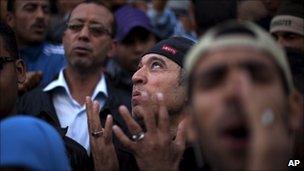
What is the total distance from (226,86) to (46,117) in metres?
3.05

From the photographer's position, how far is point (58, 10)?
7.69m

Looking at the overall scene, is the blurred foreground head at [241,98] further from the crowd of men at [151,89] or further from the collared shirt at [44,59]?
the collared shirt at [44,59]

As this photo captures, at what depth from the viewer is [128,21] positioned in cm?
671

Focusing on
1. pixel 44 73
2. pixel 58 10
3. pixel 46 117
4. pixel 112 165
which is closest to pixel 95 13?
pixel 44 73

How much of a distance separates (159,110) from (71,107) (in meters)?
2.23

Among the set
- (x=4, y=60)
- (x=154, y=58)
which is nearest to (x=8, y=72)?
(x=4, y=60)

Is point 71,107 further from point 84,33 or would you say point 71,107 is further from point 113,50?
point 113,50

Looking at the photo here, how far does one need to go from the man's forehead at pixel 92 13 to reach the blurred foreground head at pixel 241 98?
11.8 ft

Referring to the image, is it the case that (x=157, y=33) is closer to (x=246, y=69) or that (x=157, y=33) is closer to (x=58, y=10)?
(x=58, y=10)

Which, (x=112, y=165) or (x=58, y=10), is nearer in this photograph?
(x=112, y=165)

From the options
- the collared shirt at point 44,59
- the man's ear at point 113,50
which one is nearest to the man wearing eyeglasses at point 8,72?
the collared shirt at point 44,59

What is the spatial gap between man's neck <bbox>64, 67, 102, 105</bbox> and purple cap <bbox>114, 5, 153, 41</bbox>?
86cm

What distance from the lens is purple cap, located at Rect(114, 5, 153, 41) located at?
6.70 meters

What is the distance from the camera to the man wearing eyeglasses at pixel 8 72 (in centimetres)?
411
